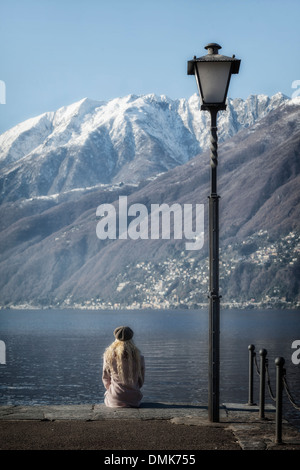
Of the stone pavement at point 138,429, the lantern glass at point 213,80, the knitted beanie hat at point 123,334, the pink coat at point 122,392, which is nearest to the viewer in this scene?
the stone pavement at point 138,429

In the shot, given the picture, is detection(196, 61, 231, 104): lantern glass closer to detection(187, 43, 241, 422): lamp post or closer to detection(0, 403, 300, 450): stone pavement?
detection(187, 43, 241, 422): lamp post

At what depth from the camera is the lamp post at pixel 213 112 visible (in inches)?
484

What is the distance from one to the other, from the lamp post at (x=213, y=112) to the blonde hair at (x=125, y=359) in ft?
5.42

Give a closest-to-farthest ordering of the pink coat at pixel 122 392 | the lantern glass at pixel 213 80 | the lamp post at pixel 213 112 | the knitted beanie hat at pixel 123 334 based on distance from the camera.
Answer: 1. the lamp post at pixel 213 112
2. the lantern glass at pixel 213 80
3. the knitted beanie hat at pixel 123 334
4. the pink coat at pixel 122 392

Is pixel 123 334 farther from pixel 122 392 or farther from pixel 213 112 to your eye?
pixel 213 112

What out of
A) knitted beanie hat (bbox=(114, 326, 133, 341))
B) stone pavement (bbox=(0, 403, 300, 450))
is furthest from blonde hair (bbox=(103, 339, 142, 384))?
stone pavement (bbox=(0, 403, 300, 450))

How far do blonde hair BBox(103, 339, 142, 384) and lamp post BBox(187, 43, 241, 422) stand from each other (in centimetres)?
165

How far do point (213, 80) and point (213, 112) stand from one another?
2.10 feet

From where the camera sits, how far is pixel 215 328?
485 inches

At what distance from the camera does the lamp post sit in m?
12.3

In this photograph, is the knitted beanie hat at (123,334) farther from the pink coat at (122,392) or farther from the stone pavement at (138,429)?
the stone pavement at (138,429)

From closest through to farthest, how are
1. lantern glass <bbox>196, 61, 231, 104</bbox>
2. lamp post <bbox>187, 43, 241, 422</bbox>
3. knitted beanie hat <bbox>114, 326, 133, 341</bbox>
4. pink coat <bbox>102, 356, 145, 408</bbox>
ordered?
lamp post <bbox>187, 43, 241, 422</bbox> < lantern glass <bbox>196, 61, 231, 104</bbox> < knitted beanie hat <bbox>114, 326, 133, 341</bbox> < pink coat <bbox>102, 356, 145, 408</bbox>

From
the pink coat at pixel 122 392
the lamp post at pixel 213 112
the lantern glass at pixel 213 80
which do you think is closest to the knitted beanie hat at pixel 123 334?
the pink coat at pixel 122 392
